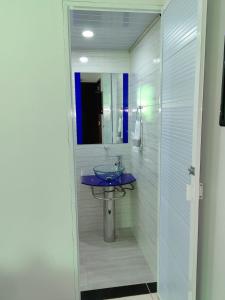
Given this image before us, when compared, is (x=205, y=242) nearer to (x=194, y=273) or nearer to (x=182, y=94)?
(x=194, y=273)

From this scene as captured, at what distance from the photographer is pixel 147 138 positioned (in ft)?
7.66

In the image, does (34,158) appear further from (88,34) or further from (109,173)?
(88,34)

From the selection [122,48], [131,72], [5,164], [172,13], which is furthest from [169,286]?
[122,48]

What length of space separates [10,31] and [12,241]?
4.74 ft

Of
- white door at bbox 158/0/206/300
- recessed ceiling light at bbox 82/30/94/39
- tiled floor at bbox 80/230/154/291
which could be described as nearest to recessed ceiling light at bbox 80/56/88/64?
recessed ceiling light at bbox 82/30/94/39

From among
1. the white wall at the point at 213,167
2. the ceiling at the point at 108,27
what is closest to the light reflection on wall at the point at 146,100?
the ceiling at the point at 108,27

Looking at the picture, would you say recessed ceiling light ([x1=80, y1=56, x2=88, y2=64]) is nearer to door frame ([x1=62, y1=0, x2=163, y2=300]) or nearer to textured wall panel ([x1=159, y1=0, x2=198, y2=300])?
door frame ([x1=62, y1=0, x2=163, y2=300])

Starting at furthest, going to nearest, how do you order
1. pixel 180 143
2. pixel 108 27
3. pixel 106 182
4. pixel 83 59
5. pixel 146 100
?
1. pixel 83 59
2. pixel 106 182
3. pixel 146 100
4. pixel 108 27
5. pixel 180 143

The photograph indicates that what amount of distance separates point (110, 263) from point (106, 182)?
838mm

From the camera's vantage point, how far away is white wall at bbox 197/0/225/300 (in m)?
1.16

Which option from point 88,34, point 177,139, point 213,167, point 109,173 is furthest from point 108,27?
point 213,167

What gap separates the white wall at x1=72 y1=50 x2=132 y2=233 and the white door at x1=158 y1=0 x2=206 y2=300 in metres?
1.27

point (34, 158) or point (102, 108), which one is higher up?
point (102, 108)

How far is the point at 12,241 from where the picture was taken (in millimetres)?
1731
